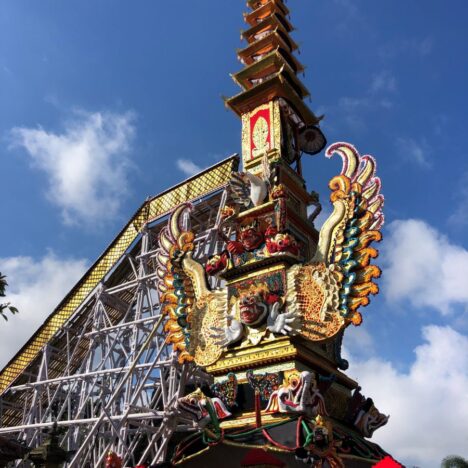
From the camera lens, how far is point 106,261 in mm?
23078

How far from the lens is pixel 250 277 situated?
14.6m

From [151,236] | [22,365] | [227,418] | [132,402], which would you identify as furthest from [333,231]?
[22,365]

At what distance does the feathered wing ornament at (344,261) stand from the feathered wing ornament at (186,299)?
8.62ft

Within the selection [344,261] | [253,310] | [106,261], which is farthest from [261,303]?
[106,261]

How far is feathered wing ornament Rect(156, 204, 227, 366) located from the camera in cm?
1454

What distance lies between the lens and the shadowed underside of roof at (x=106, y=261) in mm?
21059

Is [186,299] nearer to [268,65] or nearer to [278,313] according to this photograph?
[278,313]

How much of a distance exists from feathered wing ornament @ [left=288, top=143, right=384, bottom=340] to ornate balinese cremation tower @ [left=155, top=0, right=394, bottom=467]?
0.03 meters

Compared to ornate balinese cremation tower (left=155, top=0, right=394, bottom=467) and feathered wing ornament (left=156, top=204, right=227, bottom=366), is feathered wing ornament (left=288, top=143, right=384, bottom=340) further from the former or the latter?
feathered wing ornament (left=156, top=204, right=227, bottom=366)

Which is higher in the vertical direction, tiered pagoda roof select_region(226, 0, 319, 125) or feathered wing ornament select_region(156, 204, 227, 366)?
tiered pagoda roof select_region(226, 0, 319, 125)

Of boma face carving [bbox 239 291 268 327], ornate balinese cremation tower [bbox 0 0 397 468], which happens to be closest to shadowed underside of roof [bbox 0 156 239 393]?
ornate balinese cremation tower [bbox 0 0 397 468]

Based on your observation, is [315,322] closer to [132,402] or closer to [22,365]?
[132,402]

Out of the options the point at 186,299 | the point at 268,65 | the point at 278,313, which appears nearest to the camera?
the point at 278,313

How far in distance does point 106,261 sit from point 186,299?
8.60m
